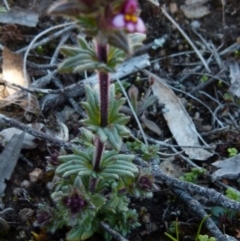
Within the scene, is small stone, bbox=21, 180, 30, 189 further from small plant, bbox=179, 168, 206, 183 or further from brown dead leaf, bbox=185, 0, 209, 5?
brown dead leaf, bbox=185, 0, 209, 5

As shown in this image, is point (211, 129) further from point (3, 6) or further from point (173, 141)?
point (3, 6)

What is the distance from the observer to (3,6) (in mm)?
5020

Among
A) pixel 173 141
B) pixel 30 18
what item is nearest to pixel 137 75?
pixel 173 141

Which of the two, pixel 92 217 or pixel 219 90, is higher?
pixel 219 90

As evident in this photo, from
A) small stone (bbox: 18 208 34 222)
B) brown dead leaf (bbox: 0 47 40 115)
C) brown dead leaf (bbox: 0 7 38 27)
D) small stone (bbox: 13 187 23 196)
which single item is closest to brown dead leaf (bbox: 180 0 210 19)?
brown dead leaf (bbox: 0 7 38 27)

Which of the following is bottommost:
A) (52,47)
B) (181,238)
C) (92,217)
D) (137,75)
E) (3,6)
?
(181,238)

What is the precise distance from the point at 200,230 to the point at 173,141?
0.94m

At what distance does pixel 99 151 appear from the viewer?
3404 millimetres

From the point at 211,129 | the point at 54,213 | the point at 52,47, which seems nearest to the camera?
the point at 54,213

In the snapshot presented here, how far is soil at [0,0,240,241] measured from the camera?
3928 millimetres

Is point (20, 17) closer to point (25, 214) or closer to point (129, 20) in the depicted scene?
point (25, 214)

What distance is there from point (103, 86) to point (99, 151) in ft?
1.70

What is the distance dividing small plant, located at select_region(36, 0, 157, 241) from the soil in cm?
22

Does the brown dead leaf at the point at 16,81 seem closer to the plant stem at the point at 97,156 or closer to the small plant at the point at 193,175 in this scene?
the plant stem at the point at 97,156
